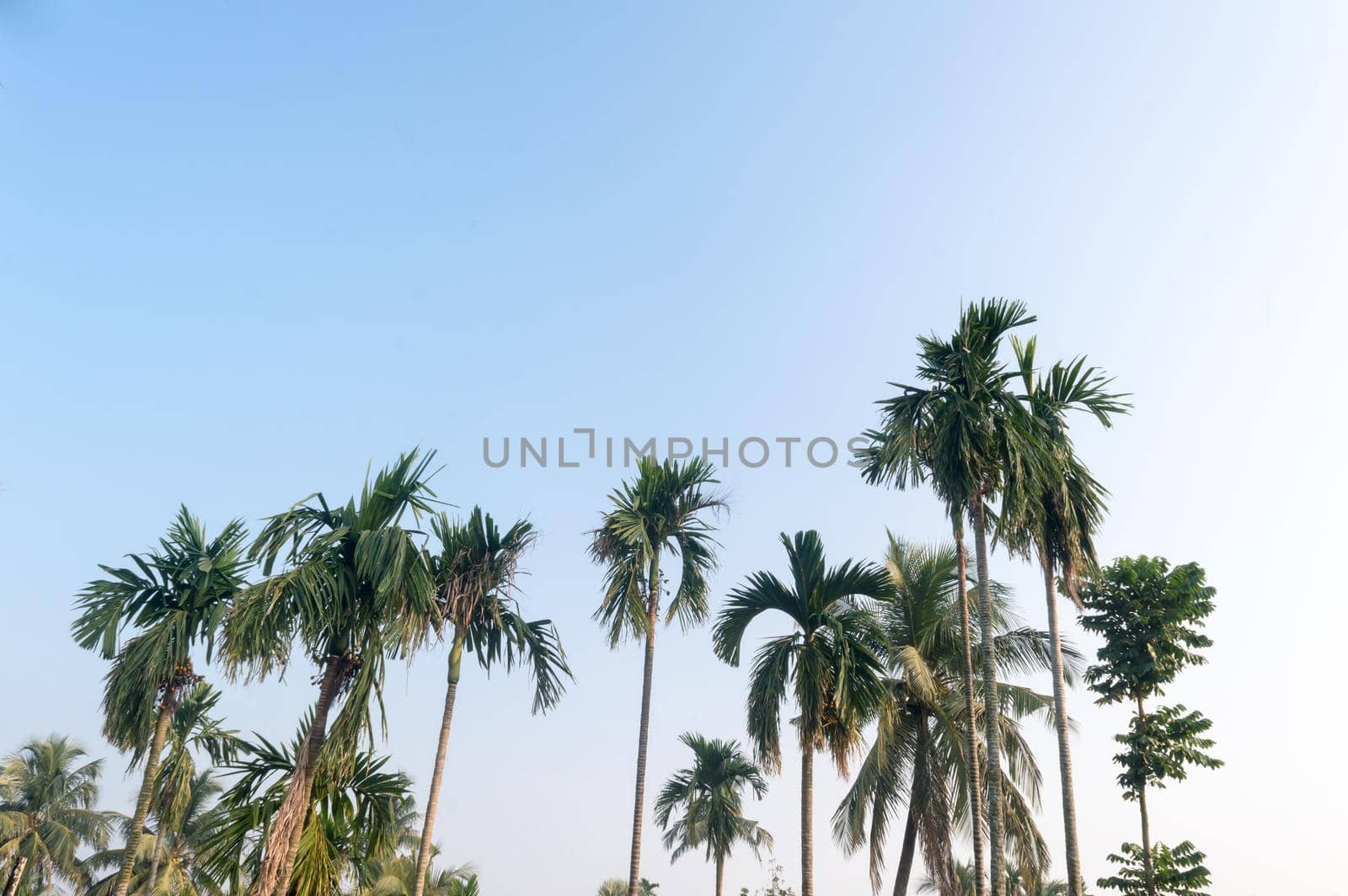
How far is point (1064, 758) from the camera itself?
19484 mm

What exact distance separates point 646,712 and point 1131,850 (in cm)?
1332

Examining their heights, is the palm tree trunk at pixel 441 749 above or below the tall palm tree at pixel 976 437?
below

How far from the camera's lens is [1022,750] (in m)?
23.0

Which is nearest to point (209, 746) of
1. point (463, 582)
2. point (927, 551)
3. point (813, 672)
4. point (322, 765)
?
point (463, 582)

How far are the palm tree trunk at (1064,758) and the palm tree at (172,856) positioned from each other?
637 inches

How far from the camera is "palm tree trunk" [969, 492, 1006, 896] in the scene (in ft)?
56.6

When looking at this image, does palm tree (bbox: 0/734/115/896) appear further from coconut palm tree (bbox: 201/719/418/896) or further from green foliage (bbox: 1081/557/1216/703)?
green foliage (bbox: 1081/557/1216/703)

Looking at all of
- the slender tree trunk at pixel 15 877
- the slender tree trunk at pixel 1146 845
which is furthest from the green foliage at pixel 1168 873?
the slender tree trunk at pixel 15 877

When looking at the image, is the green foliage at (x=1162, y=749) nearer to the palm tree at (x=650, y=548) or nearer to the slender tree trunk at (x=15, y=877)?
the palm tree at (x=650, y=548)

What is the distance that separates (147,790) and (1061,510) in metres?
21.2

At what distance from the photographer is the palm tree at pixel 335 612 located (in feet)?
49.0

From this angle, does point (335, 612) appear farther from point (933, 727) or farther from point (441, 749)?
point (933, 727)

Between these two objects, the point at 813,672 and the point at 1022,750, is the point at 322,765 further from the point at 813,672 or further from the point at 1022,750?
the point at 1022,750

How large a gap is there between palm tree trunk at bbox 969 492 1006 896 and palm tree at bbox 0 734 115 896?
127ft
